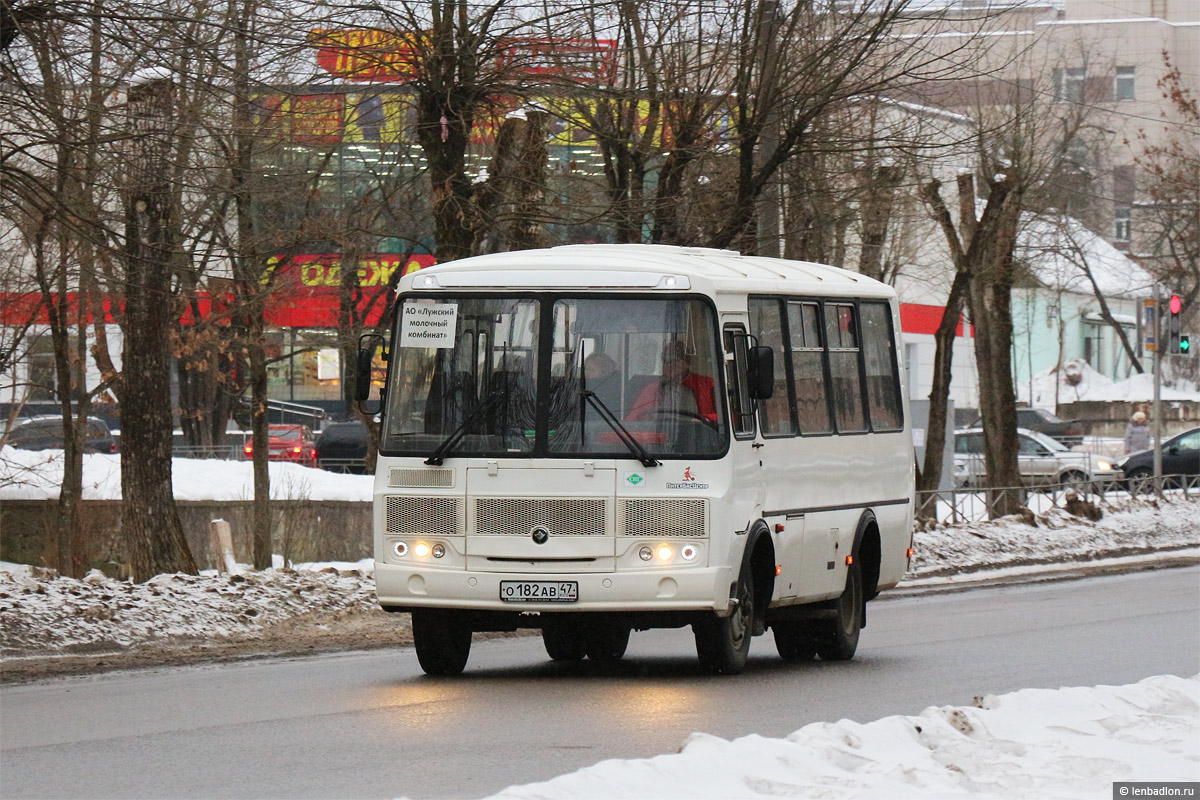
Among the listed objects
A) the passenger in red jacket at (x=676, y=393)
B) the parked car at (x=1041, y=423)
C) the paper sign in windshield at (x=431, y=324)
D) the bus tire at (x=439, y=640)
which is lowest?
the parked car at (x=1041, y=423)

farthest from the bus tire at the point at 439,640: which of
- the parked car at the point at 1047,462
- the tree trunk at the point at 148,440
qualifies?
the parked car at the point at 1047,462

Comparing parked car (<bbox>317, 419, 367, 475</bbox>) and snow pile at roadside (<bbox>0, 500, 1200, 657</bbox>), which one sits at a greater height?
snow pile at roadside (<bbox>0, 500, 1200, 657</bbox>)

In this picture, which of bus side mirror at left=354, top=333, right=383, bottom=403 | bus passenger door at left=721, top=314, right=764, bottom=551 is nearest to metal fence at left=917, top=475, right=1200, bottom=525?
bus passenger door at left=721, top=314, right=764, bottom=551

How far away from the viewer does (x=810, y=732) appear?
28.3 ft

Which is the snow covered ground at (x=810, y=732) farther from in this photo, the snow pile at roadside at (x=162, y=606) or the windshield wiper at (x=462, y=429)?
the windshield wiper at (x=462, y=429)

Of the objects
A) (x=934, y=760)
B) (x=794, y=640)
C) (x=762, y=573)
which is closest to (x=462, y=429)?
(x=762, y=573)

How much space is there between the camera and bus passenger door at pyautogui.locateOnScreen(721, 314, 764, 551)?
12.7 m

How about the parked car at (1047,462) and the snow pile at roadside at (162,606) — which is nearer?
the snow pile at roadside at (162,606)

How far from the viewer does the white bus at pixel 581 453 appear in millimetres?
12406

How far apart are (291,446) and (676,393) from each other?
39.7m

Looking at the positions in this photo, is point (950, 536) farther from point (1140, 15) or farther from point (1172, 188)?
point (1140, 15)

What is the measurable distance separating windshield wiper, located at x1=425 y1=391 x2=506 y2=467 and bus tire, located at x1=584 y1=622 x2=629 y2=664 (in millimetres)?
2328

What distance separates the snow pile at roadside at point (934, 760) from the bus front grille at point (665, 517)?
9.26 feet

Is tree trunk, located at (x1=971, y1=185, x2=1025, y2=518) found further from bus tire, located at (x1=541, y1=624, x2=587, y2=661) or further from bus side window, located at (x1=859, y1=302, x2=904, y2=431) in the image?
bus tire, located at (x1=541, y1=624, x2=587, y2=661)
